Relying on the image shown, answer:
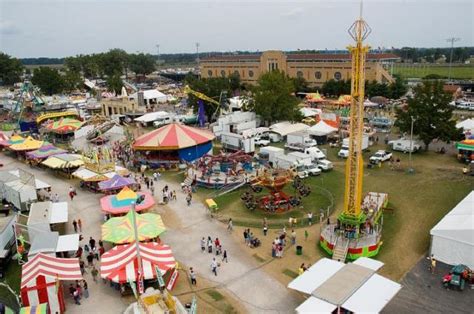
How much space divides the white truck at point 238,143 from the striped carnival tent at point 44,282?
72.8ft

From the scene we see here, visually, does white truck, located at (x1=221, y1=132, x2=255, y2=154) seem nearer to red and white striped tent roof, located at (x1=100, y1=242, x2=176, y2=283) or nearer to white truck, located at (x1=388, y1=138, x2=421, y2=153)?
white truck, located at (x1=388, y1=138, x2=421, y2=153)

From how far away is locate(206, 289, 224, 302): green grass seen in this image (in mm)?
15727

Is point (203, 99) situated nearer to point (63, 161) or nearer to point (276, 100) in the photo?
point (276, 100)

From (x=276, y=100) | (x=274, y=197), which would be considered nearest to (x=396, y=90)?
(x=276, y=100)

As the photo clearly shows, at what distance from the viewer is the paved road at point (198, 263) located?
15.3 metres

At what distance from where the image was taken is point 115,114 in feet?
191

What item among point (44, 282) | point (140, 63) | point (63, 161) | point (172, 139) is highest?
point (140, 63)

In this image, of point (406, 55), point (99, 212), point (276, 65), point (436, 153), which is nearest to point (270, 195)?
point (99, 212)

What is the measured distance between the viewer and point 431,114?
111 ft

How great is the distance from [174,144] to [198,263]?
17.2 meters

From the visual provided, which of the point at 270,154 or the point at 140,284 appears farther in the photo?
the point at 270,154

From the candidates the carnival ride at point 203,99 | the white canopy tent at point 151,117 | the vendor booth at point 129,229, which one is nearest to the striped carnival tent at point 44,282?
the vendor booth at point 129,229

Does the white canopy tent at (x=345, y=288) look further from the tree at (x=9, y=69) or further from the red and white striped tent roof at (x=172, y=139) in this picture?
the tree at (x=9, y=69)

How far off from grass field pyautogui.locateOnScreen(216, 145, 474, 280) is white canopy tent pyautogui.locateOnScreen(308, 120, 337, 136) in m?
6.86
